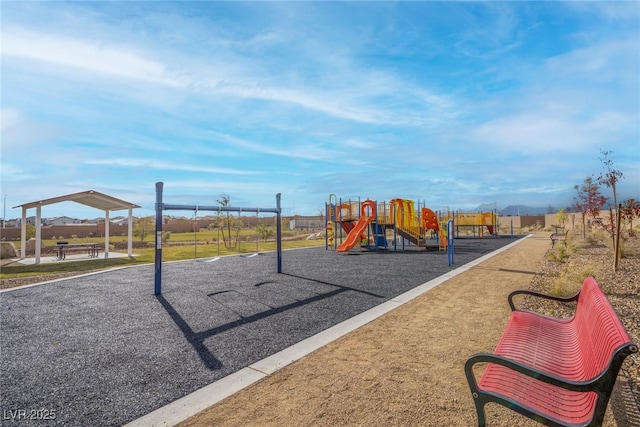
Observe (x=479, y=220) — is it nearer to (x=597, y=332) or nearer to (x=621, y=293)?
(x=621, y=293)

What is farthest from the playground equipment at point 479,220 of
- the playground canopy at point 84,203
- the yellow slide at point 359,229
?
the playground canopy at point 84,203

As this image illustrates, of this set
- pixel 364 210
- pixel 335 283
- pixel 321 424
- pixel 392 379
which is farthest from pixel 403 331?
pixel 364 210

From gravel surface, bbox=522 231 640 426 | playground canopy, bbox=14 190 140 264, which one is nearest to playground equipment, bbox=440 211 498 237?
gravel surface, bbox=522 231 640 426

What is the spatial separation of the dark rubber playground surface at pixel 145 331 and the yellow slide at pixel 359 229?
699 centimetres

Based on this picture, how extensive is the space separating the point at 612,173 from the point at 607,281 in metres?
5.02

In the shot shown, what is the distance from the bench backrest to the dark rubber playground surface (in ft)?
10.3

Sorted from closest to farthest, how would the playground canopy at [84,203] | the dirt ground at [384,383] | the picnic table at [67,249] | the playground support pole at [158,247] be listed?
the dirt ground at [384,383] < the playground support pole at [158,247] < the playground canopy at [84,203] < the picnic table at [67,249]

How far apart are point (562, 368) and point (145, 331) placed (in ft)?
17.0

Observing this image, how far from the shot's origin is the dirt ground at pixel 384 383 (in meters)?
2.78

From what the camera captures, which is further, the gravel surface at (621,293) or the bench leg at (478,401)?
the gravel surface at (621,293)

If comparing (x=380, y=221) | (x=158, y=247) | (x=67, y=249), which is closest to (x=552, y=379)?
(x=158, y=247)

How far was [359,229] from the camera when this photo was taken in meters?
17.9

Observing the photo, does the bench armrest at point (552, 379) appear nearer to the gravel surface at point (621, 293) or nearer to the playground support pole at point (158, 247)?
the gravel surface at point (621, 293)

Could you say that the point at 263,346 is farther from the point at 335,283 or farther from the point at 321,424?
the point at 335,283
